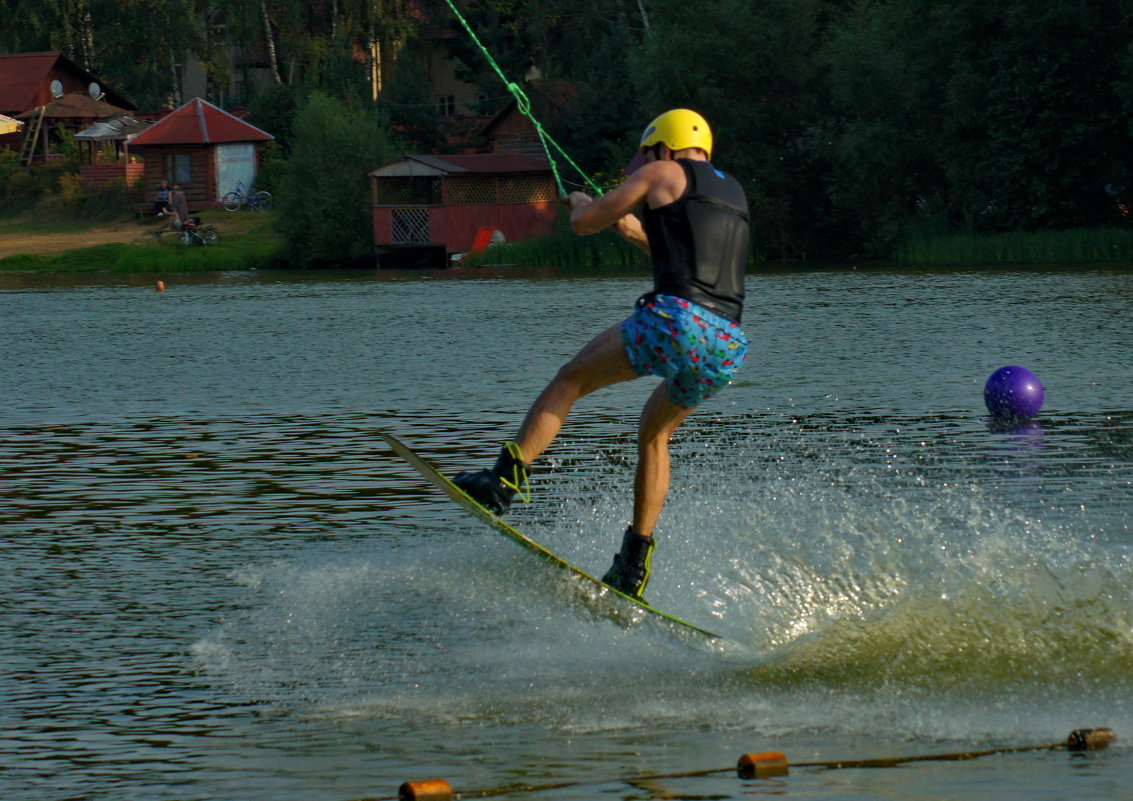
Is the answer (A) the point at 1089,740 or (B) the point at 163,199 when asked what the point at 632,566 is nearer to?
(A) the point at 1089,740

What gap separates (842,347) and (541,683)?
1686 cm

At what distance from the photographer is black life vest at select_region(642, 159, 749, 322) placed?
6711 millimetres

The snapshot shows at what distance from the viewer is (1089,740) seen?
18.6ft

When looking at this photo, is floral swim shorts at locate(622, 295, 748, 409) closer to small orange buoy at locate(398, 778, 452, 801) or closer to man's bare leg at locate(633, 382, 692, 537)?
man's bare leg at locate(633, 382, 692, 537)

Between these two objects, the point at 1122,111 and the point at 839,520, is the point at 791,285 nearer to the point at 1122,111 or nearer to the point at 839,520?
the point at 1122,111

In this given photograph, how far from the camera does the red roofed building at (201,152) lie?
Result: 6750 centimetres

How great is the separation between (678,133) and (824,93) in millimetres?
53607

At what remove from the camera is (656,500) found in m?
7.18

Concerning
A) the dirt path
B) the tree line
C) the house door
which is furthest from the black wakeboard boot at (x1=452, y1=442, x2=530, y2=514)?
the house door

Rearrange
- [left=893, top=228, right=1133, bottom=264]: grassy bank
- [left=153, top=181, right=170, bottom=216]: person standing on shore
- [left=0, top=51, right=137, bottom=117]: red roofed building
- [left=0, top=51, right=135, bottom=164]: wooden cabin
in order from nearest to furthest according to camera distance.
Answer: [left=893, top=228, right=1133, bottom=264]: grassy bank
[left=153, top=181, right=170, bottom=216]: person standing on shore
[left=0, top=51, right=135, bottom=164]: wooden cabin
[left=0, top=51, right=137, bottom=117]: red roofed building

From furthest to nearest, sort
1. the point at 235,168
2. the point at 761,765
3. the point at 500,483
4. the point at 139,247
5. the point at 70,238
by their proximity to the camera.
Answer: the point at 235,168, the point at 70,238, the point at 139,247, the point at 500,483, the point at 761,765

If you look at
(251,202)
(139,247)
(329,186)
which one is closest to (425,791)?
(139,247)

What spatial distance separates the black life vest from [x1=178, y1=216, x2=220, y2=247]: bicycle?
52.4m

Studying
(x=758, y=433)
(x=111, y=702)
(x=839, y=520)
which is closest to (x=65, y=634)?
(x=111, y=702)
